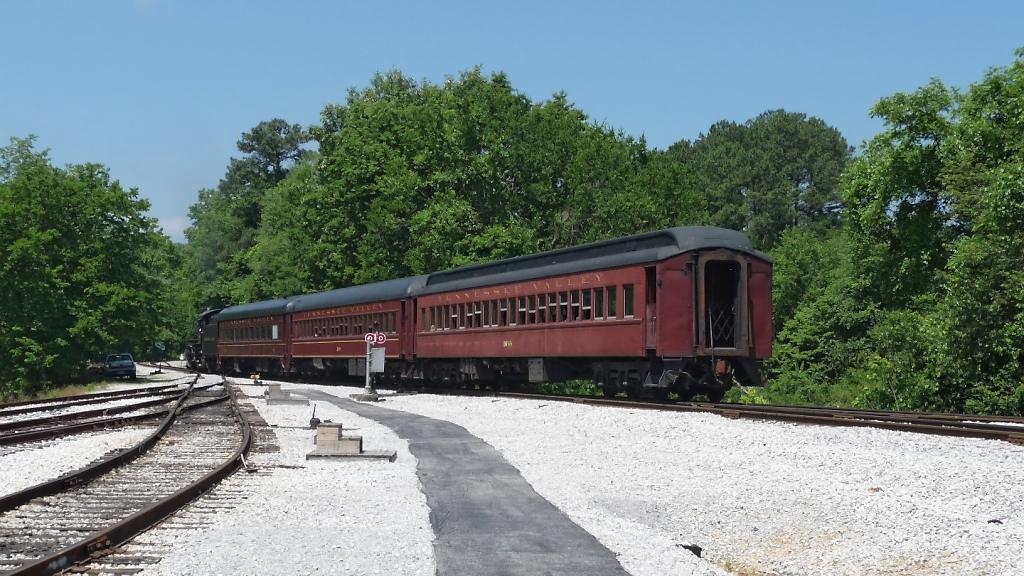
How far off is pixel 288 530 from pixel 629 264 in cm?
1469

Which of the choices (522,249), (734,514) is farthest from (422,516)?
(522,249)

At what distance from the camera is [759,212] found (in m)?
90.5

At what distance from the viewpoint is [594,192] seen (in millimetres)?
53969

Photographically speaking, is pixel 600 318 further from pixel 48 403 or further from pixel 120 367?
pixel 120 367

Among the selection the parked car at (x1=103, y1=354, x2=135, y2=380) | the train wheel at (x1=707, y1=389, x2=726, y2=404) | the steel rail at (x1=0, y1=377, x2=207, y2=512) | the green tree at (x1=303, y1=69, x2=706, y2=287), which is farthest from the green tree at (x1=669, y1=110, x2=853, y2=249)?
the steel rail at (x1=0, y1=377, x2=207, y2=512)

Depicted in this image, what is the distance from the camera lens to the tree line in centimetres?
2733

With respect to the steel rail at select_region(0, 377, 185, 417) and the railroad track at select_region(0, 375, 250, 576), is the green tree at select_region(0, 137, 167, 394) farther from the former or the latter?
the railroad track at select_region(0, 375, 250, 576)

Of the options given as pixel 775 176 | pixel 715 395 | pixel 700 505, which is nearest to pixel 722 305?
pixel 715 395

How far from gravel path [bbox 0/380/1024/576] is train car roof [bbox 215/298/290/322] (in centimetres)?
3194

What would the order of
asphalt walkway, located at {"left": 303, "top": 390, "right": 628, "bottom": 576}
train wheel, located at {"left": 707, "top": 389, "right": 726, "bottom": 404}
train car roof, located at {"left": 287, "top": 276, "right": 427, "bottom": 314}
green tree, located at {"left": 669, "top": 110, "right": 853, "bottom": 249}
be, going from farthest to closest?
1. green tree, located at {"left": 669, "top": 110, "right": 853, "bottom": 249}
2. train car roof, located at {"left": 287, "top": 276, "right": 427, "bottom": 314}
3. train wheel, located at {"left": 707, "top": 389, "right": 726, "bottom": 404}
4. asphalt walkway, located at {"left": 303, "top": 390, "right": 628, "bottom": 576}

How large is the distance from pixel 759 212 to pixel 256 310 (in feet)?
165

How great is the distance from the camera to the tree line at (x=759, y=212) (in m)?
27.3

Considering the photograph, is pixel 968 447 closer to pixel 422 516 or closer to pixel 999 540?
pixel 999 540

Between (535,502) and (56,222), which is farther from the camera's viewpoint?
(56,222)
